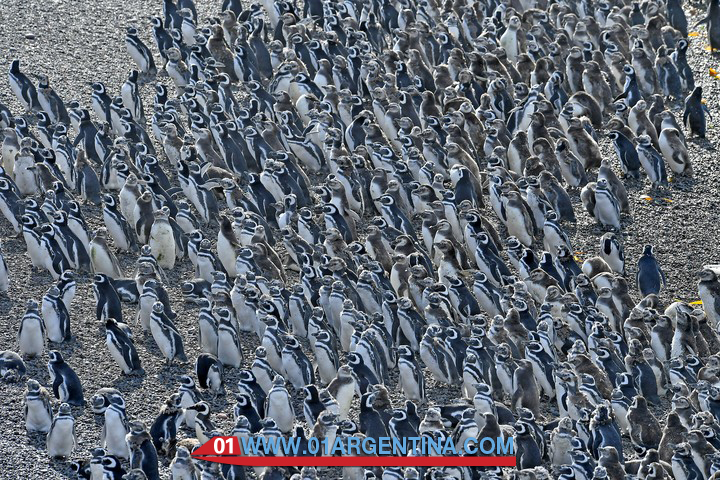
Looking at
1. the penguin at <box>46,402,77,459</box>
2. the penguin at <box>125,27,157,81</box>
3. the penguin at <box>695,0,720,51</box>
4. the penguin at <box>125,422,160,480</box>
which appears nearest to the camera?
the penguin at <box>125,422,160,480</box>

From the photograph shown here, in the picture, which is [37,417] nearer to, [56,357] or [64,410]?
[64,410]

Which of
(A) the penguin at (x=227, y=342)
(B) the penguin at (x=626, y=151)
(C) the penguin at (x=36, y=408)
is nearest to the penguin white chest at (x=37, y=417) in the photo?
(C) the penguin at (x=36, y=408)

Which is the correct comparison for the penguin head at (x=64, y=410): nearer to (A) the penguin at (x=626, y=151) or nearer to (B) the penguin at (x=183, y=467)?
(B) the penguin at (x=183, y=467)

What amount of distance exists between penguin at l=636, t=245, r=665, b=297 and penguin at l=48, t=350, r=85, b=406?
6631 mm

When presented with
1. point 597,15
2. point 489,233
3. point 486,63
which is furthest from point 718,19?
point 489,233

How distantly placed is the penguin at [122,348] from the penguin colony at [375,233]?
0.08ft

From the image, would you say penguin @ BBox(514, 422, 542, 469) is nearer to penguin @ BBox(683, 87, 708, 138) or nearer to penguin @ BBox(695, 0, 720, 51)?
penguin @ BBox(683, 87, 708, 138)

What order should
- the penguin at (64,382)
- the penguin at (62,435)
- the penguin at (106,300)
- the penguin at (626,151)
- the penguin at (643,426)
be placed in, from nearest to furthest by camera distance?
the penguin at (62,435) → the penguin at (643,426) → the penguin at (64,382) → the penguin at (106,300) → the penguin at (626,151)

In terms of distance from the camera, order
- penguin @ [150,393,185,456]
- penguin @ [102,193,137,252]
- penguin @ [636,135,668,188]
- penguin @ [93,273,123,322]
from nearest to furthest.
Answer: penguin @ [150,393,185,456] → penguin @ [93,273,123,322] → penguin @ [102,193,137,252] → penguin @ [636,135,668,188]

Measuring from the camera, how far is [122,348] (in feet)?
48.8

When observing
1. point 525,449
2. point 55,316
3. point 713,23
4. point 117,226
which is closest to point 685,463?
point 525,449

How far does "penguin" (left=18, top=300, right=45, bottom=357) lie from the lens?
15.1m

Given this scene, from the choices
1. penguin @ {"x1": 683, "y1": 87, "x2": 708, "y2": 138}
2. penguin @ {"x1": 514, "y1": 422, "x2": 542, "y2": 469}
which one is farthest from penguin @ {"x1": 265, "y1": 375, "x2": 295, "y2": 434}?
penguin @ {"x1": 683, "y1": 87, "x2": 708, "y2": 138}

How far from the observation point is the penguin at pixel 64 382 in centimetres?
1433
